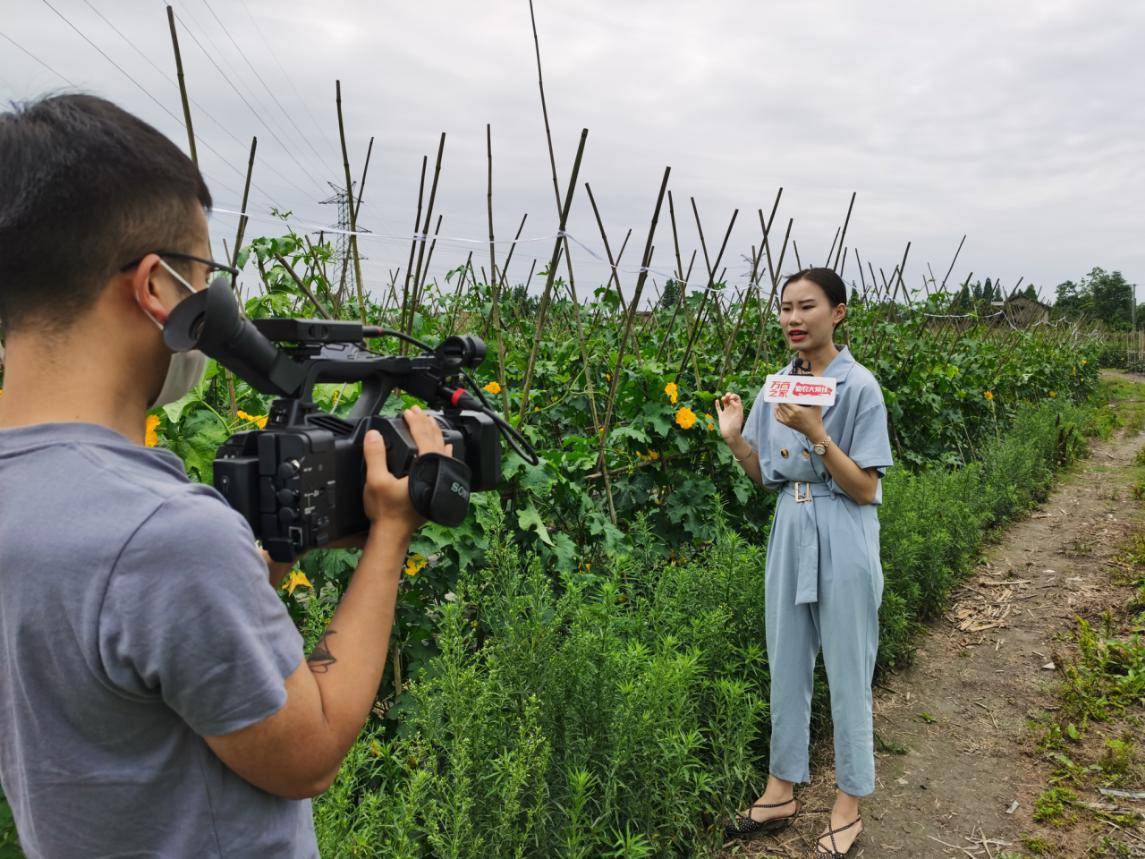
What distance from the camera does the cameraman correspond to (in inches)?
27.3

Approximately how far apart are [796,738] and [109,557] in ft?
7.90

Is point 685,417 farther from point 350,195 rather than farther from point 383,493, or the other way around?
point 383,493

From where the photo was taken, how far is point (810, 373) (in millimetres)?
2693

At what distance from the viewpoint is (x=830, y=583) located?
2.51m

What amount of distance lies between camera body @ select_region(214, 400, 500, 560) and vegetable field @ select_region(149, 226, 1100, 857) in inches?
34.4

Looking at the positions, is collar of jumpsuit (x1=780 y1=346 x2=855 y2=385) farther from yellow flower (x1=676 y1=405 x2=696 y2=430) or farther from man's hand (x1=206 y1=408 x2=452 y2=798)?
man's hand (x1=206 y1=408 x2=452 y2=798)

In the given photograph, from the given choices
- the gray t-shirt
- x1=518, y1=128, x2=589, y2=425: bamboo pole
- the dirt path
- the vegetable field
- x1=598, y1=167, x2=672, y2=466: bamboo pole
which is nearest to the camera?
the gray t-shirt

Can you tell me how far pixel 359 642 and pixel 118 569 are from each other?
0.93 ft

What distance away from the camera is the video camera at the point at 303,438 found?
2.72 ft

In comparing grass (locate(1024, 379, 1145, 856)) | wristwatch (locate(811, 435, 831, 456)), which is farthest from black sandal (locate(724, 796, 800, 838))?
wristwatch (locate(811, 435, 831, 456))

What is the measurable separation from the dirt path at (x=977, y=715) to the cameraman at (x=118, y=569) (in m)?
2.25

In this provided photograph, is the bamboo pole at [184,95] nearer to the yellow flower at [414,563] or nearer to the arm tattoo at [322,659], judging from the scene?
the yellow flower at [414,563]

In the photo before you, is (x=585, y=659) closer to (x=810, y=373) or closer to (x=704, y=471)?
(x=810, y=373)

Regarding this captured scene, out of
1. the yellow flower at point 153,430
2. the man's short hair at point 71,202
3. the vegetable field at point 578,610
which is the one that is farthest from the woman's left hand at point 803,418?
the man's short hair at point 71,202
